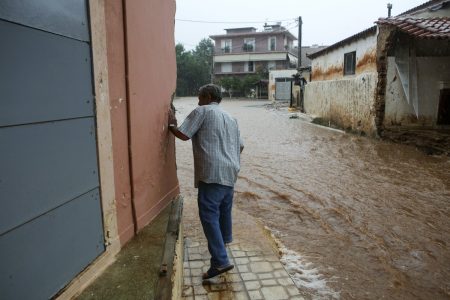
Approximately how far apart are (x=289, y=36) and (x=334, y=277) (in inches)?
2038

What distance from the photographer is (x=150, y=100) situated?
143 inches

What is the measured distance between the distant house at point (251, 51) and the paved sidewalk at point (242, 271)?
44.8 metres

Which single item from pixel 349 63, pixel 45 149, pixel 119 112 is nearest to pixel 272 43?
pixel 349 63

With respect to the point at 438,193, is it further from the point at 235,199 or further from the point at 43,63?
the point at 43,63

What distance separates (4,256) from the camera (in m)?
1.82

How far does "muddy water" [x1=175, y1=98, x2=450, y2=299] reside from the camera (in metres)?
3.77

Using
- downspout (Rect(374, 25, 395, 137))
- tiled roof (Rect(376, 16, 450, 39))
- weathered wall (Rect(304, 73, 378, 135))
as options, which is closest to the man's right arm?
tiled roof (Rect(376, 16, 450, 39))

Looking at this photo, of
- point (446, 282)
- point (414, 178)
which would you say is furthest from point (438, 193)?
point (446, 282)

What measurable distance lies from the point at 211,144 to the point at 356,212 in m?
3.34

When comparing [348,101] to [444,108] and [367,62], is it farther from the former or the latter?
[444,108]

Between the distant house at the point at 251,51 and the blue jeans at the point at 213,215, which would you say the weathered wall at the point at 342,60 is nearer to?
the blue jeans at the point at 213,215

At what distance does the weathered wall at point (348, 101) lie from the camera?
42.6ft

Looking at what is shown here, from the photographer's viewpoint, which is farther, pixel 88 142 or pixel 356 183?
pixel 356 183

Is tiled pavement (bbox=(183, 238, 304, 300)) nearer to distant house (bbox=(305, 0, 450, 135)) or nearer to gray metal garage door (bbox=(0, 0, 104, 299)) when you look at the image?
gray metal garage door (bbox=(0, 0, 104, 299))
